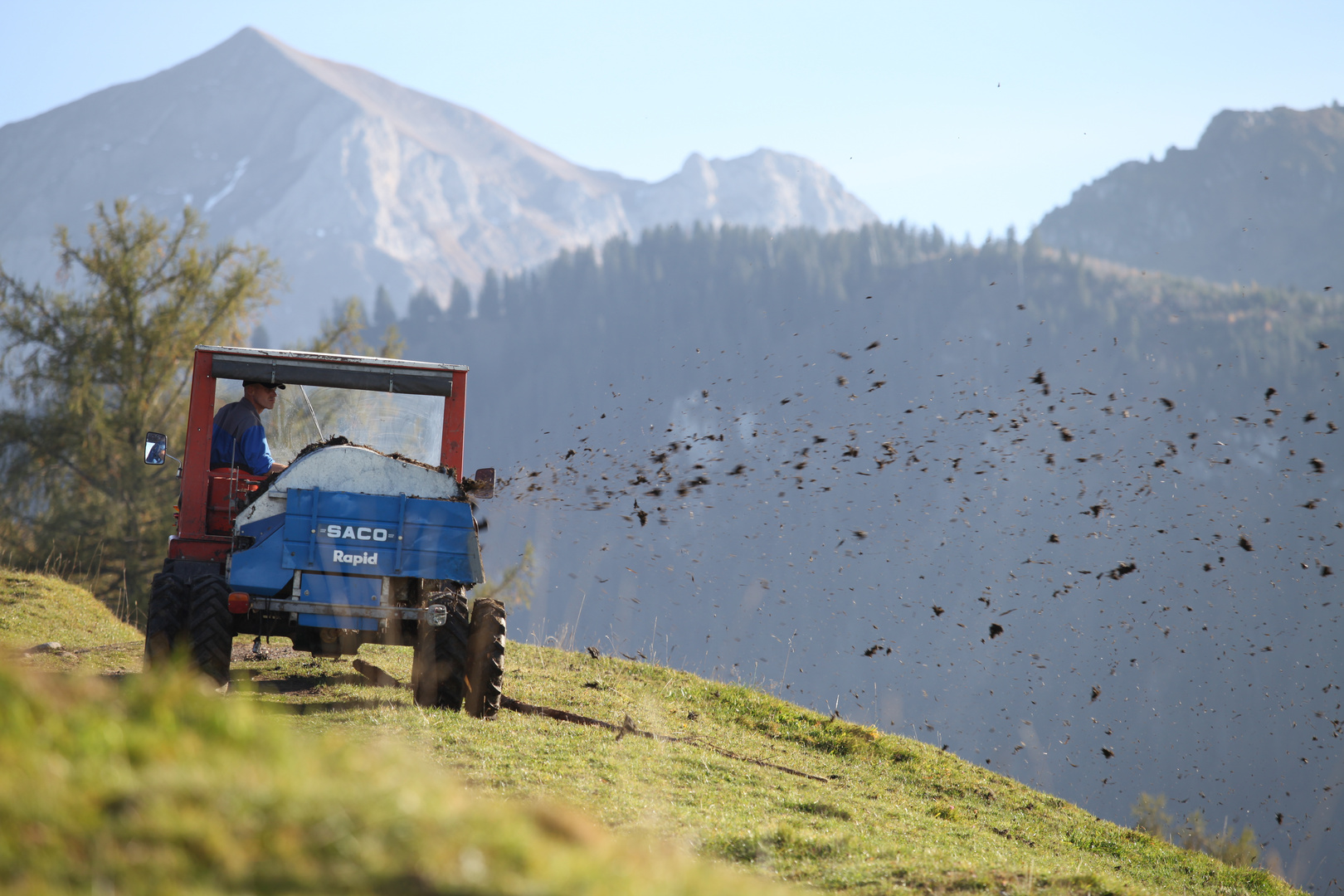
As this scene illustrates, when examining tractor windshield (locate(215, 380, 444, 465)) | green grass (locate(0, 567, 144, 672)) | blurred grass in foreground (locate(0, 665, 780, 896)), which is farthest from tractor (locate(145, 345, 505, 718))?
blurred grass in foreground (locate(0, 665, 780, 896))

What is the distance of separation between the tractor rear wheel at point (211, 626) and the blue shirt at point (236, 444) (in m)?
1.59

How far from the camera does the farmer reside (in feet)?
31.8

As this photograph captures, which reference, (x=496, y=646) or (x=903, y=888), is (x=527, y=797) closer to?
(x=903, y=888)

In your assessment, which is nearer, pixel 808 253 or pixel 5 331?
pixel 5 331

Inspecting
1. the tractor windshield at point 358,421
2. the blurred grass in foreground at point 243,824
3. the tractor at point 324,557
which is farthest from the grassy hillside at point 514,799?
the tractor windshield at point 358,421

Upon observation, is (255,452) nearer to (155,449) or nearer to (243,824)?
(155,449)

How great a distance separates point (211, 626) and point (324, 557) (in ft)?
3.44

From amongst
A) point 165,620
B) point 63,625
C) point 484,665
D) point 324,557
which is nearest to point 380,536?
point 324,557

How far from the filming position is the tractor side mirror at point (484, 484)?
30.8 feet

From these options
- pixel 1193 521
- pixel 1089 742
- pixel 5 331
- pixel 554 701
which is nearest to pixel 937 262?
pixel 1193 521

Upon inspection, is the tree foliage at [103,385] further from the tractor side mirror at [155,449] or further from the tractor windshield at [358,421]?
the tractor side mirror at [155,449]

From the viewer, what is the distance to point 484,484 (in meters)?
9.41

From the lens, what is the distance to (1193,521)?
414ft

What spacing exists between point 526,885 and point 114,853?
944 mm
